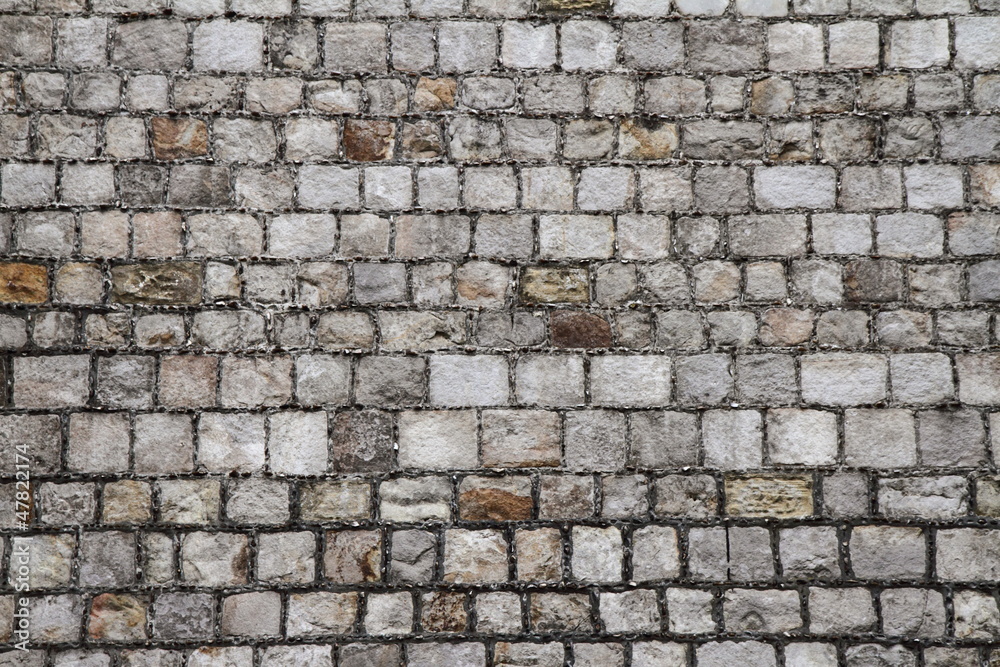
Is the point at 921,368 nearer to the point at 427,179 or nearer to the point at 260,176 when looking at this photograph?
the point at 427,179

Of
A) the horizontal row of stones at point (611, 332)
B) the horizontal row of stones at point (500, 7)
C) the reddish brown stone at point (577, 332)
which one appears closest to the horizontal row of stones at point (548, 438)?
the horizontal row of stones at point (611, 332)

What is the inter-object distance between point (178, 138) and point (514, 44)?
1.62m

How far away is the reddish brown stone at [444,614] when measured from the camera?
315cm

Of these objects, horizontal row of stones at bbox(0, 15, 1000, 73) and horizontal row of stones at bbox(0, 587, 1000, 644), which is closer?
horizontal row of stones at bbox(0, 587, 1000, 644)

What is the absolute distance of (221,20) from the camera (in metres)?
3.31

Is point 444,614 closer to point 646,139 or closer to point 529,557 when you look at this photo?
point 529,557

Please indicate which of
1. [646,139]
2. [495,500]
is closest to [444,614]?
[495,500]

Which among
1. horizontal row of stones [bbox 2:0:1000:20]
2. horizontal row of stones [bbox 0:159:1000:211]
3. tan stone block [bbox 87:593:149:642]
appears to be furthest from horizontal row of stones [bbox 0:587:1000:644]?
horizontal row of stones [bbox 2:0:1000:20]

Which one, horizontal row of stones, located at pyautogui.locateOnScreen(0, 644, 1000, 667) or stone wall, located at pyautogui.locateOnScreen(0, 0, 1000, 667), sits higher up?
stone wall, located at pyautogui.locateOnScreen(0, 0, 1000, 667)

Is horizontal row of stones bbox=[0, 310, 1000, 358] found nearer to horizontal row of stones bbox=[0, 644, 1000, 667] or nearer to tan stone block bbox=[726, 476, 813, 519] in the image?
tan stone block bbox=[726, 476, 813, 519]

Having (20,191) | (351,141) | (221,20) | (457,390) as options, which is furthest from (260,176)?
(457,390)

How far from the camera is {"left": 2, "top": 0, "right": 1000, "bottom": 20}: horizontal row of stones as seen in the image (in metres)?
3.31

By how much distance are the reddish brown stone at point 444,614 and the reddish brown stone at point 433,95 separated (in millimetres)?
2231

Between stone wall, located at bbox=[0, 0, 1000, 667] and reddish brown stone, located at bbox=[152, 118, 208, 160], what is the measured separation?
0.01 metres
